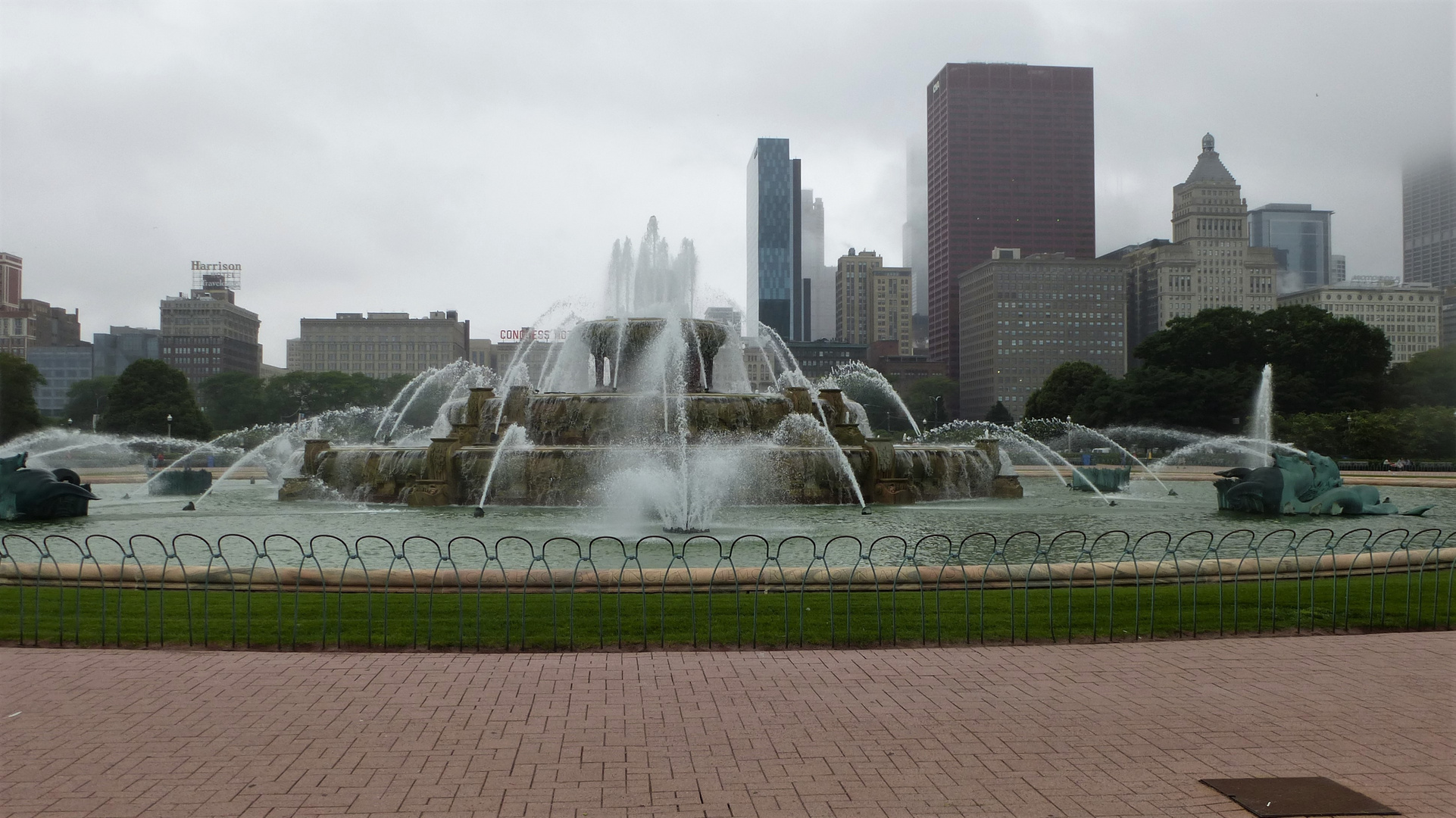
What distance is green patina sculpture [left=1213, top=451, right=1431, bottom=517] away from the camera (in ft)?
72.5

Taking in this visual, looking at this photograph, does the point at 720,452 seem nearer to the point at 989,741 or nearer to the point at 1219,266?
the point at 989,741

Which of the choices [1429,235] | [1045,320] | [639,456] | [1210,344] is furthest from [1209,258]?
[639,456]

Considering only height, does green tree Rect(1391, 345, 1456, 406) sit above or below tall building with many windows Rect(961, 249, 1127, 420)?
below

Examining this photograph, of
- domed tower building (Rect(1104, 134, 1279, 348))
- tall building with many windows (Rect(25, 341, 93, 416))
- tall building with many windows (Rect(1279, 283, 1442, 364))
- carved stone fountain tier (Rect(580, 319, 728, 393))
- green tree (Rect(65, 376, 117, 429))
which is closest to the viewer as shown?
carved stone fountain tier (Rect(580, 319, 728, 393))

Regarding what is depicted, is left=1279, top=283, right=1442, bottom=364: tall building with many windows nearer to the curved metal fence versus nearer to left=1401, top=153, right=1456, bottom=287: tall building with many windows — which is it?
left=1401, top=153, right=1456, bottom=287: tall building with many windows

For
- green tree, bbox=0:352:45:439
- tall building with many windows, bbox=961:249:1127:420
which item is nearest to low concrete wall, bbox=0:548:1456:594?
green tree, bbox=0:352:45:439

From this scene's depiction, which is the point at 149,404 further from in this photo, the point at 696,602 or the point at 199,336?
the point at 199,336

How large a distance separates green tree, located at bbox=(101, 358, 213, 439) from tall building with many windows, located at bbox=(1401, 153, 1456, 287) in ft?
332

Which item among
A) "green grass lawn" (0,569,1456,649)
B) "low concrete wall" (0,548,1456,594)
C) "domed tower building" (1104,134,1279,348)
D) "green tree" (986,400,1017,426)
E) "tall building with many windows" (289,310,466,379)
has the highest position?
"domed tower building" (1104,134,1279,348)

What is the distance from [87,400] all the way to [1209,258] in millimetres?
166973

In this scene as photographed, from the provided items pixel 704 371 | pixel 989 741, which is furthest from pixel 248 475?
pixel 989 741

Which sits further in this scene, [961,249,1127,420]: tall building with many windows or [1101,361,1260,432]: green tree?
[961,249,1127,420]: tall building with many windows

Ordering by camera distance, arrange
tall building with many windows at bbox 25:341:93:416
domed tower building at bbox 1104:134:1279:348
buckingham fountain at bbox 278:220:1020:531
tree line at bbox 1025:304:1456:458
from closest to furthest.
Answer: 1. buckingham fountain at bbox 278:220:1020:531
2. tree line at bbox 1025:304:1456:458
3. tall building with many windows at bbox 25:341:93:416
4. domed tower building at bbox 1104:134:1279:348

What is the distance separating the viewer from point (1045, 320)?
176250 mm
